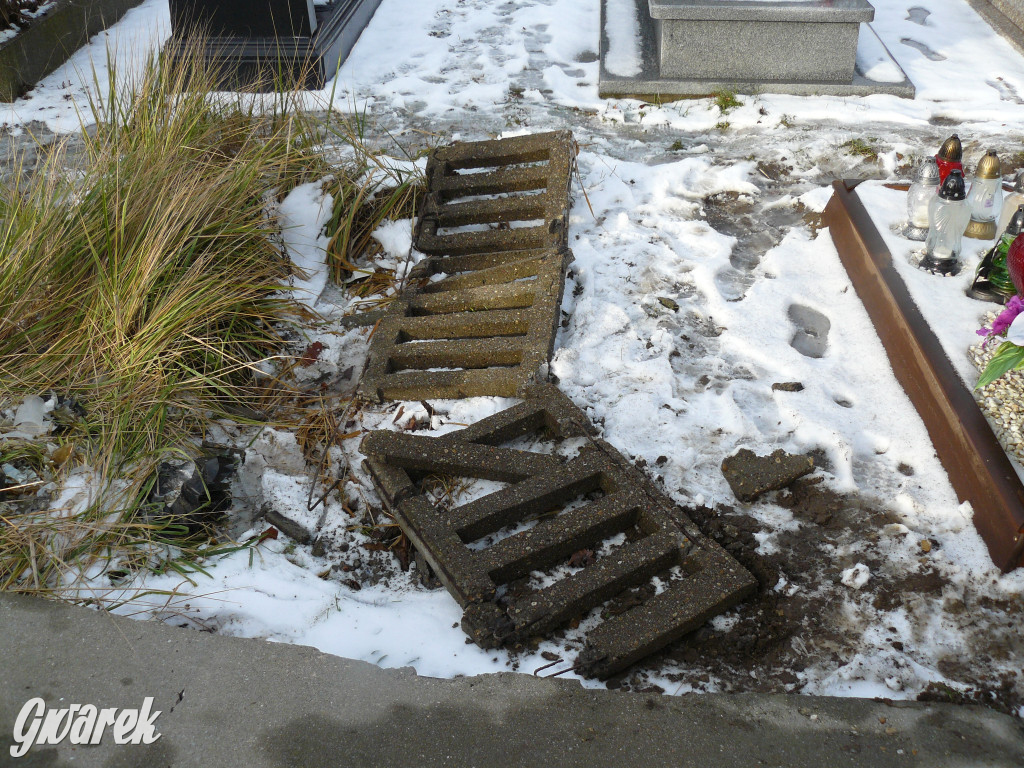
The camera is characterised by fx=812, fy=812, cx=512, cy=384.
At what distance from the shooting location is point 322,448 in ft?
9.15

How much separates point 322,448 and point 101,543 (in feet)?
2.46

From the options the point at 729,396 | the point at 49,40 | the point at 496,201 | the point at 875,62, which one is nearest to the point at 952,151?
the point at 729,396


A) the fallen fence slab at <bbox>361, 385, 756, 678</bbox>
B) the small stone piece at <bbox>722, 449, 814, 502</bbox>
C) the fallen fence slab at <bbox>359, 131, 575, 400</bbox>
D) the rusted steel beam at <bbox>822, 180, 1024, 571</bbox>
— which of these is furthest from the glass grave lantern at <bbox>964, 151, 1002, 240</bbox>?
the fallen fence slab at <bbox>361, 385, 756, 678</bbox>

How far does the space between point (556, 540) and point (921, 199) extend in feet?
6.93

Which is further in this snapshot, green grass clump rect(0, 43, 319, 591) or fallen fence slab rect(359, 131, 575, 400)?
fallen fence slab rect(359, 131, 575, 400)

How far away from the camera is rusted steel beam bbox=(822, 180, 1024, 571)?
7.32 ft

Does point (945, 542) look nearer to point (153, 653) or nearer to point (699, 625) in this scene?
point (699, 625)

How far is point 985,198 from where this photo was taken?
123 inches

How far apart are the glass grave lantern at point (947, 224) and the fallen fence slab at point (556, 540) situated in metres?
1.48

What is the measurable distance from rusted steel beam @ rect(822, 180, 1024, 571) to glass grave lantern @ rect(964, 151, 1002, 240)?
0.34 metres

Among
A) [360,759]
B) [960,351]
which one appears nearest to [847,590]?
[960,351]

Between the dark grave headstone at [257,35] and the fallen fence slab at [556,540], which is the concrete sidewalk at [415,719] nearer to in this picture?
the fallen fence slab at [556,540]

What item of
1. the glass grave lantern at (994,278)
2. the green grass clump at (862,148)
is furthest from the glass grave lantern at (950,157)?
the green grass clump at (862,148)

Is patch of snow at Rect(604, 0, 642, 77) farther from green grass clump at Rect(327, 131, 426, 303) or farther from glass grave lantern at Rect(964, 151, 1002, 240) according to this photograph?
glass grave lantern at Rect(964, 151, 1002, 240)
